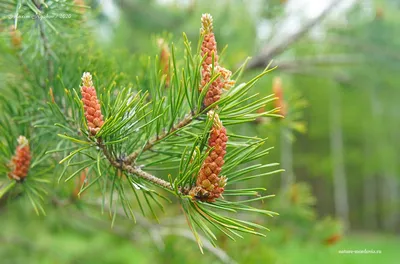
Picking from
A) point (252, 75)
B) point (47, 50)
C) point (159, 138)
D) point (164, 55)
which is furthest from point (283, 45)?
point (159, 138)

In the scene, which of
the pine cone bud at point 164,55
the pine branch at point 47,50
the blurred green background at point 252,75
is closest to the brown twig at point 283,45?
the blurred green background at point 252,75

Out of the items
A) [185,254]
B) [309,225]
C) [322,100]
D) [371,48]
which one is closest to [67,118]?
[185,254]

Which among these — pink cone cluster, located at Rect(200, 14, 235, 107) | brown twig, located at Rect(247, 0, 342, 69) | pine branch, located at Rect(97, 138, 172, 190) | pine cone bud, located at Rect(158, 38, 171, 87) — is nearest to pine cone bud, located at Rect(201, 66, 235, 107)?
pink cone cluster, located at Rect(200, 14, 235, 107)

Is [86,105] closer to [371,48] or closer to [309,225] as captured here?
[309,225]

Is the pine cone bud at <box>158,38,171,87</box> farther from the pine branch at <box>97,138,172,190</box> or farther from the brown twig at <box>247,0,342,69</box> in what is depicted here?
the brown twig at <box>247,0,342,69</box>

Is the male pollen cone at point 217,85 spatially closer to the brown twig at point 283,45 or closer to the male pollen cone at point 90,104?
the male pollen cone at point 90,104
